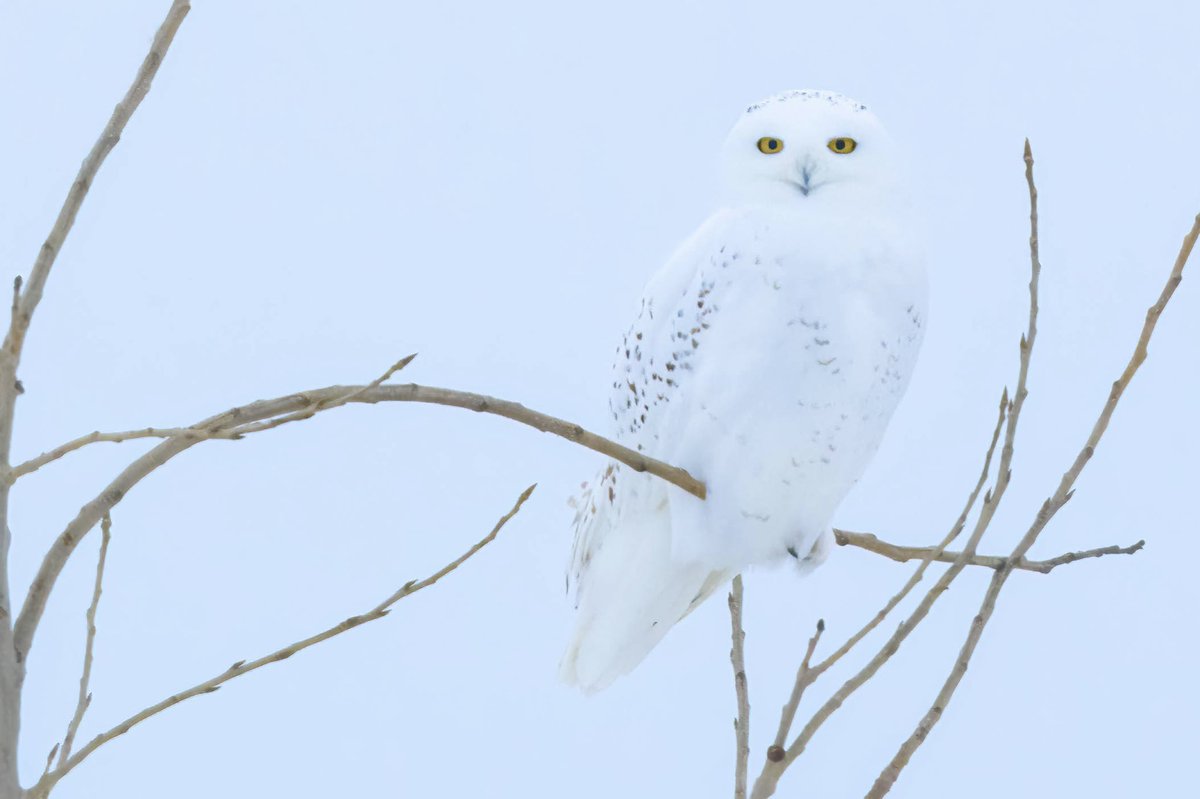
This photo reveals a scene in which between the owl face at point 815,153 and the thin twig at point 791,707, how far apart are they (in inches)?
25.1

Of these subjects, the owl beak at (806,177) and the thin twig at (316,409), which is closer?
the thin twig at (316,409)

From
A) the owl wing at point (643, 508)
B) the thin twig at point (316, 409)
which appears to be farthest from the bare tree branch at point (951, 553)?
the thin twig at point (316, 409)

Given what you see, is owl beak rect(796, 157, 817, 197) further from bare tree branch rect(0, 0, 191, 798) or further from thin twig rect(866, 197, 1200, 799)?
bare tree branch rect(0, 0, 191, 798)

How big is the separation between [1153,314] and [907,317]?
0.49m

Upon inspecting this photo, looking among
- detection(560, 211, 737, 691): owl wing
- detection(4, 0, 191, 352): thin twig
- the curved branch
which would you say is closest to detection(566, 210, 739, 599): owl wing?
detection(560, 211, 737, 691): owl wing

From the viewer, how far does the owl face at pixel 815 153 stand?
1.32 metres

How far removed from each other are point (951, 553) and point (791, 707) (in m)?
0.53

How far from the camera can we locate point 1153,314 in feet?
2.79

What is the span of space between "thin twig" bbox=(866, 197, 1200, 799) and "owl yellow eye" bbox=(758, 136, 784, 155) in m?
0.50

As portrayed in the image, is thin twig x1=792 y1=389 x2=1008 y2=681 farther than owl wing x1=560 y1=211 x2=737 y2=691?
No

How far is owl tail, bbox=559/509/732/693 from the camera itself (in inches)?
57.2

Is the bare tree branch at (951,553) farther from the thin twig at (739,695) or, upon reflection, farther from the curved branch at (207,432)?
the curved branch at (207,432)

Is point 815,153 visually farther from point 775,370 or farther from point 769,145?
point 775,370

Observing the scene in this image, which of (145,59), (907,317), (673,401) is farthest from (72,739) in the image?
(907,317)
